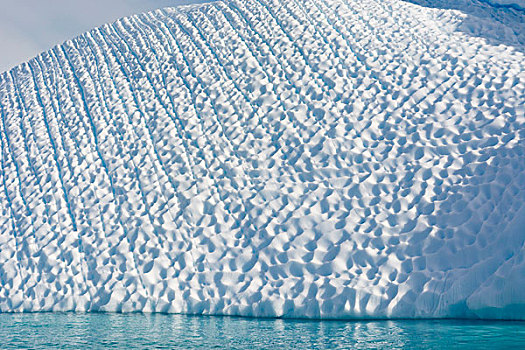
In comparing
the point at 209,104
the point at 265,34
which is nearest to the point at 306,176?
the point at 209,104

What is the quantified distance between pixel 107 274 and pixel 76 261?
47 centimetres

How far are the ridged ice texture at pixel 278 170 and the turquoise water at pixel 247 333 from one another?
437mm

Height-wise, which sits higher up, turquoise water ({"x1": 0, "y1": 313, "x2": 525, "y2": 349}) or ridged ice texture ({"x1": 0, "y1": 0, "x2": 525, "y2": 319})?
ridged ice texture ({"x1": 0, "y1": 0, "x2": 525, "y2": 319})

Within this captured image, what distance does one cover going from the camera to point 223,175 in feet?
19.0

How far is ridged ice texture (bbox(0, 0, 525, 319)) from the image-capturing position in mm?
4395

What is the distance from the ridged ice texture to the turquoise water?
437mm

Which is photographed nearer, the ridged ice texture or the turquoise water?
the turquoise water

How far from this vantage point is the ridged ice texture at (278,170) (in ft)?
14.4

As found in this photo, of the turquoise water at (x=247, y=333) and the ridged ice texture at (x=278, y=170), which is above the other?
the ridged ice texture at (x=278, y=170)

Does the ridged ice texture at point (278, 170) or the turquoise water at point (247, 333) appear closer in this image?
the turquoise water at point (247, 333)

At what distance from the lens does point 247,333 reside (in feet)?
11.1

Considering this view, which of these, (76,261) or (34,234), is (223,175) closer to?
(76,261)

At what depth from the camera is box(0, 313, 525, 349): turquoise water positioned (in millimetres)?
2846

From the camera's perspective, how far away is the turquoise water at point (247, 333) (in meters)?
2.85
